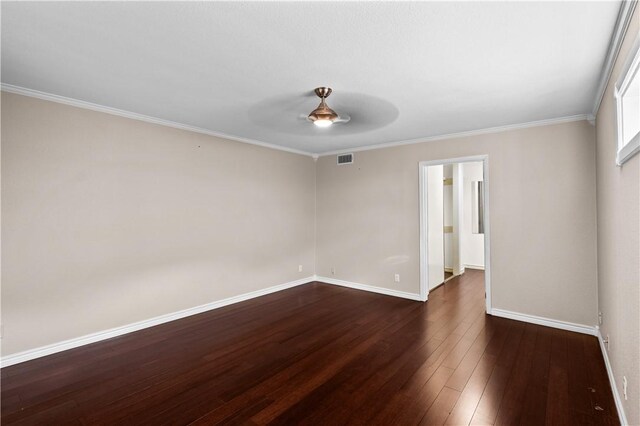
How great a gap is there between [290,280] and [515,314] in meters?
3.51

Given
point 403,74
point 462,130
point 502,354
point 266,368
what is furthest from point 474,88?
point 266,368

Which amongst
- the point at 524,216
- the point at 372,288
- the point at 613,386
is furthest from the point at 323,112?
the point at 372,288

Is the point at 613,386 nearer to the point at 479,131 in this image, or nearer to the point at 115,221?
the point at 479,131

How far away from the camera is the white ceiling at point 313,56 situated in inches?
67.2

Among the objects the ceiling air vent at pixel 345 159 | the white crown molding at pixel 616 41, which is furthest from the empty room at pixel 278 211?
the ceiling air vent at pixel 345 159

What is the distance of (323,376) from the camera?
2566mm

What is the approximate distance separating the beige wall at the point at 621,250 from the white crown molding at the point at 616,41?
0.15ft

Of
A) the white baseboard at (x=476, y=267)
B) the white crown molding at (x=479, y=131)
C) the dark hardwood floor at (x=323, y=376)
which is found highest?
the white crown molding at (x=479, y=131)

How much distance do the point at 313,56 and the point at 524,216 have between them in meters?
3.38

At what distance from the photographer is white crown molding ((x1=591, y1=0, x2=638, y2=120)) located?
1604 millimetres

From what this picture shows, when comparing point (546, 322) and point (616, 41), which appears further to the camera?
point (546, 322)

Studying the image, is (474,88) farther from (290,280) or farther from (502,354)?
Answer: (290,280)

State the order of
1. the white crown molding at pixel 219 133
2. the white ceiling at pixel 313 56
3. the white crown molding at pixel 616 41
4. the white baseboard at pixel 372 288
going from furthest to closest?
the white baseboard at pixel 372 288
the white crown molding at pixel 219 133
the white ceiling at pixel 313 56
the white crown molding at pixel 616 41

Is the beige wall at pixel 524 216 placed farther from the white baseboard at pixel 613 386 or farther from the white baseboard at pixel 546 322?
the white baseboard at pixel 613 386
